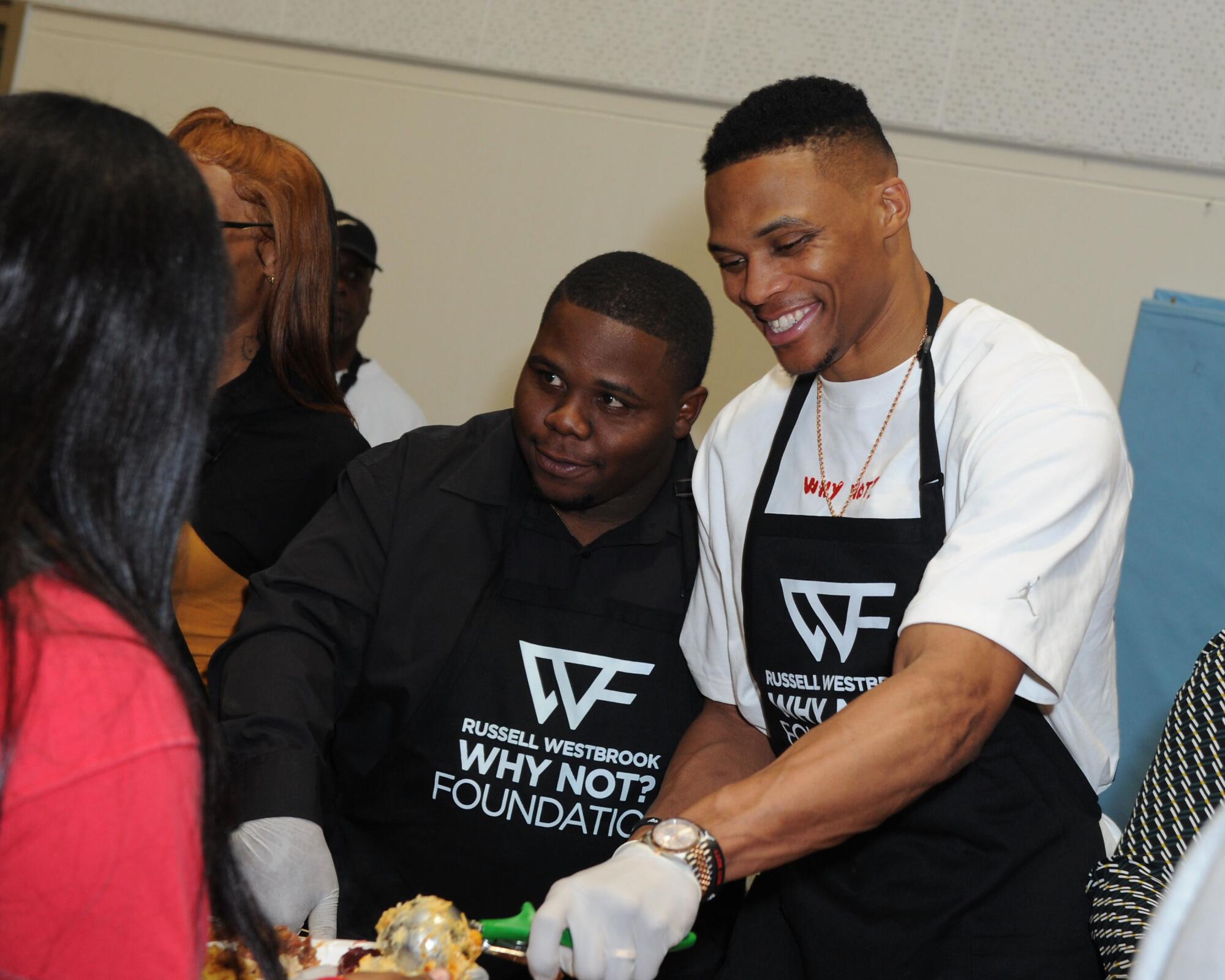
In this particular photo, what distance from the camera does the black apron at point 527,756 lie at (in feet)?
4.97

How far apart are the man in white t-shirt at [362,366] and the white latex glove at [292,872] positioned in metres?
1.56

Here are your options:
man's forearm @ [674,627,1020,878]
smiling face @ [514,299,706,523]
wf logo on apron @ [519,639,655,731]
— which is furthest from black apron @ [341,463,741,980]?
man's forearm @ [674,627,1020,878]

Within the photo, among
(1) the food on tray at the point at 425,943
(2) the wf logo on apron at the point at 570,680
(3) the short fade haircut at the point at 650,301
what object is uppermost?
(3) the short fade haircut at the point at 650,301

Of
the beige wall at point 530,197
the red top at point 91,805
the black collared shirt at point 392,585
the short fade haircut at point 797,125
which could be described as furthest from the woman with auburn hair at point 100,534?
the beige wall at point 530,197

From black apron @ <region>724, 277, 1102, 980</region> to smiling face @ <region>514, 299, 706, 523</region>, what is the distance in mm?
239

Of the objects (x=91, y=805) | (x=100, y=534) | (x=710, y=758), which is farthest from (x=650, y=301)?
(x=91, y=805)

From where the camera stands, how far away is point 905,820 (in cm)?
132

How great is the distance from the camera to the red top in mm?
579

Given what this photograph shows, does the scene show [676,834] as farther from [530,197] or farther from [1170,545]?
[530,197]

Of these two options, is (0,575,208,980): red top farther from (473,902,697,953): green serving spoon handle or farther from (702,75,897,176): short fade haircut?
(702,75,897,176): short fade haircut

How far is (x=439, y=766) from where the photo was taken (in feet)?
5.00

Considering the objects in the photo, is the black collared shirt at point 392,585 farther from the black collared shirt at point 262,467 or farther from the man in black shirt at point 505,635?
the black collared shirt at point 262,467

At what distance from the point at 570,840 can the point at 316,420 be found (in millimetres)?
689

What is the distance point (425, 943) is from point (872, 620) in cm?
60
